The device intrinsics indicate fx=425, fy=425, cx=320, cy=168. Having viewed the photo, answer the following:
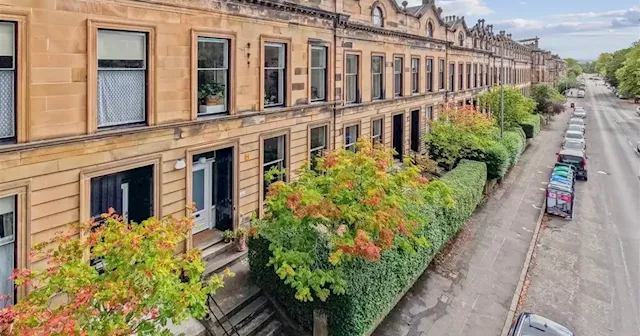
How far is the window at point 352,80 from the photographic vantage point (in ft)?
66.8

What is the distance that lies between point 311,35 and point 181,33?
642cm

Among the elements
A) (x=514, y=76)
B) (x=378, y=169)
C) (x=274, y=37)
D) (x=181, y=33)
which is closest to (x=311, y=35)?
(x=274, y=37)

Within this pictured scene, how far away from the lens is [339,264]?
1023 centimetres

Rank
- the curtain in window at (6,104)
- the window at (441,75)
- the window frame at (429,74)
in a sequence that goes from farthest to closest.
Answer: the window at (441,75)
the window frame at (429,74)
the curtain in window at (6,104)

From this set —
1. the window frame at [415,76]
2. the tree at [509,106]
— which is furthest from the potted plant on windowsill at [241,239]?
the tree at [509,106]

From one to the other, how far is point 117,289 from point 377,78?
748 inches

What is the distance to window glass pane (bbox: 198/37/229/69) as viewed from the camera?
1268cm

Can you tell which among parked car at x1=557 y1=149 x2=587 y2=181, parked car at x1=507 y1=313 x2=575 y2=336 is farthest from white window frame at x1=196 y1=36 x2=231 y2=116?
parked car at x1=557 y1=149 x2=587 y2=181

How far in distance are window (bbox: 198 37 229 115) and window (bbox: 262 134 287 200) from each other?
2.43 m

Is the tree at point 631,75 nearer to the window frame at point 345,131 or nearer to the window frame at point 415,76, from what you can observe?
the window frame at point 415,76

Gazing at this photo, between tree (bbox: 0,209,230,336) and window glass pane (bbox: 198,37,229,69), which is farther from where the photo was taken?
window glass pane (bbox: 198,37,229,69)

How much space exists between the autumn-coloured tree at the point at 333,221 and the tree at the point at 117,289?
117 inches

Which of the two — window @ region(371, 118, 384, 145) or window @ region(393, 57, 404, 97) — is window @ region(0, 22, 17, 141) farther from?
window @ region(393, 57, 404, 97)

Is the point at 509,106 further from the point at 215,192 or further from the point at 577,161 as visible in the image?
the point at 215,192
